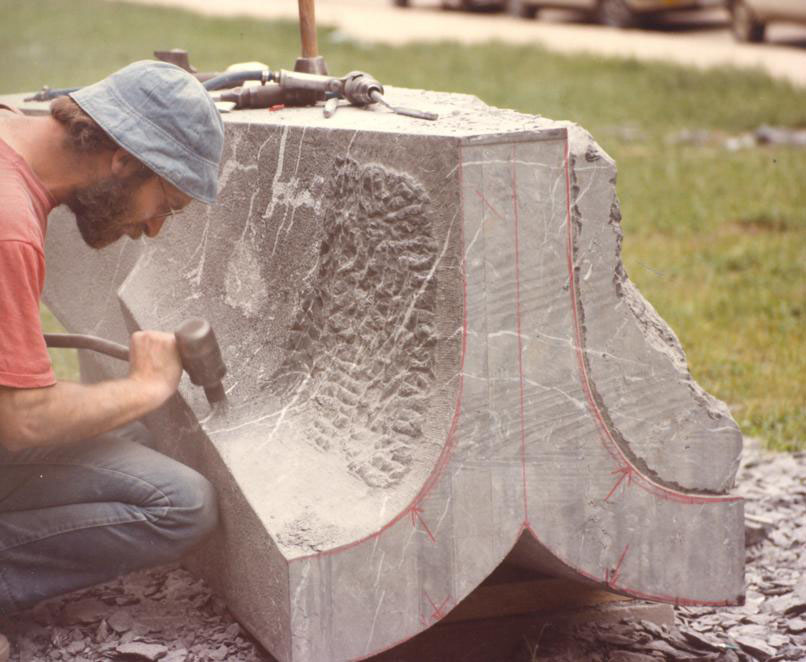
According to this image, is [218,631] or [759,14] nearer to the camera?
[218,631]

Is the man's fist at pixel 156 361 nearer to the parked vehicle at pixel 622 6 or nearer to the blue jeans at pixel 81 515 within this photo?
the blue jeans at pixel 81 515

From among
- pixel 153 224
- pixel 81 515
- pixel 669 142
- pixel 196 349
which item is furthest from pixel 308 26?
pixel 669 142

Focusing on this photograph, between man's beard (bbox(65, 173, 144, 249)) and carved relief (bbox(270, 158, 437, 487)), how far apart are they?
525 mm

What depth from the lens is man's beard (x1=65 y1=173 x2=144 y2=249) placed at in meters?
2.61

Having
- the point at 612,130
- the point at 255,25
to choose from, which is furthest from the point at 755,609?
the point at 255,25

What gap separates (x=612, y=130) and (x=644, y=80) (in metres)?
1.76

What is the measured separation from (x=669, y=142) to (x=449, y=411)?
6.40 meters

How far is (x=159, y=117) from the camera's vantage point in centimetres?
256

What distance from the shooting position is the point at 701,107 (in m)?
9.41

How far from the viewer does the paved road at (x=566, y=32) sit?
1148 cm

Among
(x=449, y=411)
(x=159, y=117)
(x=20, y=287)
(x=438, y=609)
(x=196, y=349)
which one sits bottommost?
(x=438, y=609)

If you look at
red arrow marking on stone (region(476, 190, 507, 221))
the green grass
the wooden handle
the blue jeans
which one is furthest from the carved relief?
the wooden handle

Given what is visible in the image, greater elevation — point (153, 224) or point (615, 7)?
point (153, 224)

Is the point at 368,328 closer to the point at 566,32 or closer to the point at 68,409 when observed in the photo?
the point at 68,409
